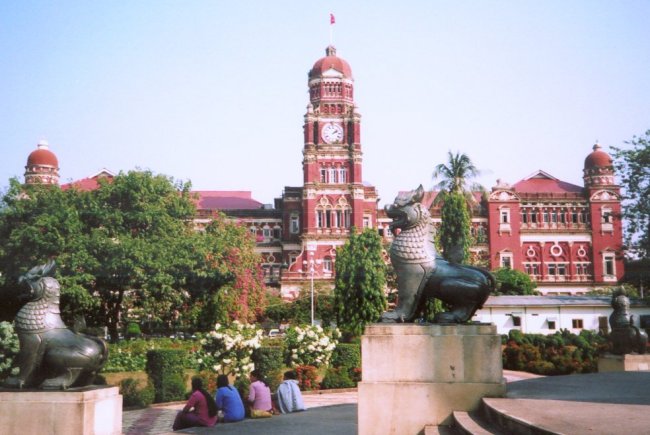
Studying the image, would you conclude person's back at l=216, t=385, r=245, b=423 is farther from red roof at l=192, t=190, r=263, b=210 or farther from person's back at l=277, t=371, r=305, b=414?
red roof at l=192, t=190, r=263, b=210

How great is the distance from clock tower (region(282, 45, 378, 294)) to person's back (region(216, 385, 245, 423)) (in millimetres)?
44552

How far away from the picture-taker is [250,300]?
3450 cm

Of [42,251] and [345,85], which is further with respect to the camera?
[345,85]

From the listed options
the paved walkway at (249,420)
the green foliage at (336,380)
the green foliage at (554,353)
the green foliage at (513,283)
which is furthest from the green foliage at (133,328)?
the paved walkway at (249,420)

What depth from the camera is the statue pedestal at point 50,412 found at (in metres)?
6.93

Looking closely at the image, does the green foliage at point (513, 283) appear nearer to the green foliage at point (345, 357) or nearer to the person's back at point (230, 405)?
the green foliage at point (345, 357)

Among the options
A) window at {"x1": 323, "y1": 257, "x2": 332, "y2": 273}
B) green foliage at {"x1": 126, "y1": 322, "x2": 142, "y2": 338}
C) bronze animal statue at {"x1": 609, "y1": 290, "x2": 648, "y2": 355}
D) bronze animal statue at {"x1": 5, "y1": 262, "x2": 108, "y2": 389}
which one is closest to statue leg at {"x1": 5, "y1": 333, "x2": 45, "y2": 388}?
bronze animal statue at {"x1": 5, "y1": 262, "x2": 108, "y2": 389}

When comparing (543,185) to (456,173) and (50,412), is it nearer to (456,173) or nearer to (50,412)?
(456,173)

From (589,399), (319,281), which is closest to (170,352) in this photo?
(589,399)

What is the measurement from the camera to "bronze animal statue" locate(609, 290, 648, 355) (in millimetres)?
15102

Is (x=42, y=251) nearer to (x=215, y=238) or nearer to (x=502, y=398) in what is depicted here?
(x=215, y=238)

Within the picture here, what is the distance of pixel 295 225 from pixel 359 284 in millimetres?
26880

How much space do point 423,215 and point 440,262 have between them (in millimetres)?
651

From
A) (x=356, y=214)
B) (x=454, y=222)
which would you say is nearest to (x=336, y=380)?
(x=454, y=222)
